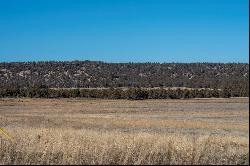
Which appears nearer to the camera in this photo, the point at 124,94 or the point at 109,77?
the point at 124,94

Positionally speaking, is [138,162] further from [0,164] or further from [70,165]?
[0,164]

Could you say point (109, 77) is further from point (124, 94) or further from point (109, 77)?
point (124, 94)

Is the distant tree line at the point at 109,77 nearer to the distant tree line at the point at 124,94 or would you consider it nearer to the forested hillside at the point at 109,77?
the forested hillside at the point at 109,77

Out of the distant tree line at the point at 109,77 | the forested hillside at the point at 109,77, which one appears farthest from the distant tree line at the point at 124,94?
the distant tree line at the point at 109,77

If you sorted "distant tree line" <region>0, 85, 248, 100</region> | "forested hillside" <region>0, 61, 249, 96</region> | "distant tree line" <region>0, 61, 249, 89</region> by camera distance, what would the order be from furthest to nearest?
"distant tree line" <region>0, 61, 249, 89</region> → "forested hillside" <region>0, 61, 249, 96</region> → "distant tree line" <region>0, 85, 248, 100</region>

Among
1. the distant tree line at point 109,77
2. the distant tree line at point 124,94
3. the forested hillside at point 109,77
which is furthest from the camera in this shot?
the distant tree line at point 109,77

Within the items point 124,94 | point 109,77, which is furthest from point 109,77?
point 124,94

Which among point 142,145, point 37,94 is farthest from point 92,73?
point 142,145

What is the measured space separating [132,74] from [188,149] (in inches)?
7242

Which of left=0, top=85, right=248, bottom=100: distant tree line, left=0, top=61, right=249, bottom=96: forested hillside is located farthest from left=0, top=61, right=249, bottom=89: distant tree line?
left=0, top=85, right=248, bottom=100: distant tree line

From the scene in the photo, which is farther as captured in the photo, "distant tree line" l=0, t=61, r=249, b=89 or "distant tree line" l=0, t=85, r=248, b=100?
"distant tree line" l=0, t=61, r=249, b=89

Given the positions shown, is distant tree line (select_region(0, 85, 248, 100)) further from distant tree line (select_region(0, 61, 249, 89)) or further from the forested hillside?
distant tree line (select_region(0, 61, 249, 89))

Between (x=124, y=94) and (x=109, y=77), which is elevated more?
(x=109, y=77)

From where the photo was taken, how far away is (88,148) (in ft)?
45.5
